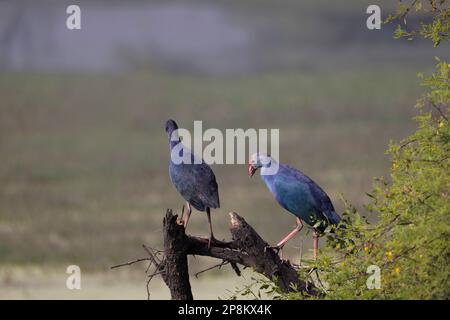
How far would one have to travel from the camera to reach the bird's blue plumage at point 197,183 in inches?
411

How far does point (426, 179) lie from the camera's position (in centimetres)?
921

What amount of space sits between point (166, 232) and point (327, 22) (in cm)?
3283

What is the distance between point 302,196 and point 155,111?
2132 centimetres

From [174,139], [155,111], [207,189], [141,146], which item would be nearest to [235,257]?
[207,189]

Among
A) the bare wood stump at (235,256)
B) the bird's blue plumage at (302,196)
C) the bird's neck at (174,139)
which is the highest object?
the bird's neck at (174,139)

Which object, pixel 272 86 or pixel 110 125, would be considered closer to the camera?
pixel 110 125

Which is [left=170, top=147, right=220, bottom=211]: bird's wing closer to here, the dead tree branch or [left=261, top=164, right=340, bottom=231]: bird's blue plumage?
the dead tree branch

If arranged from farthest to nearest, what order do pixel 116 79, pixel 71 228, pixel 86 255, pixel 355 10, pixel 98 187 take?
pixel 355 10
pixel 116 79
pixel 98 187
pixel 71 228
pixel 86 255

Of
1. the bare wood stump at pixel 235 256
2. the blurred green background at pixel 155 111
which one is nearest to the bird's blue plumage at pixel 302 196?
the bare wood stump at pixel 235 256

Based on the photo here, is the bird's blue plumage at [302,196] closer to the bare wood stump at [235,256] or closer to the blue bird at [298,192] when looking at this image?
the blue bird at [298,192]

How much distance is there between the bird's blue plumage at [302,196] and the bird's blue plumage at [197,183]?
1.05 m

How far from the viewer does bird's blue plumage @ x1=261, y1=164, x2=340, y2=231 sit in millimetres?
11375
